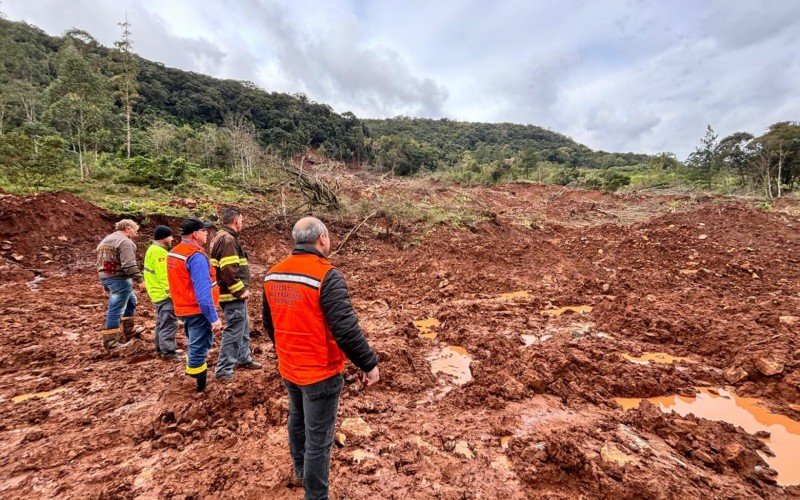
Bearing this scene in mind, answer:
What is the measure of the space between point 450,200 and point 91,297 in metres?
12.8

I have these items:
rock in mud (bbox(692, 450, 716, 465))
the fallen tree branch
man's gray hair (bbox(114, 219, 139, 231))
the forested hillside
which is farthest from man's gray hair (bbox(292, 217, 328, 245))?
the forested hillside

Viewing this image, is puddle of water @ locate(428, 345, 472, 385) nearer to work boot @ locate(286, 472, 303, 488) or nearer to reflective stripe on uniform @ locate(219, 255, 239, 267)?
work boot @ locate(286, 472, 303, 488)

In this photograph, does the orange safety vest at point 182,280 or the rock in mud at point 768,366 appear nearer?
the orange safety vest at point 182,280

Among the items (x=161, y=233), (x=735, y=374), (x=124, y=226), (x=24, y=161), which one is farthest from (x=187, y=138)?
(x=735, y=374)

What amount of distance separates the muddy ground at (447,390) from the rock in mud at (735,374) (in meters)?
0.02

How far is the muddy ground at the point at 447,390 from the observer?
90.7 inches

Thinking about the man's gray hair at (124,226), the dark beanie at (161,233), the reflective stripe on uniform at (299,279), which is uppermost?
the man's gray hair at (124,226)

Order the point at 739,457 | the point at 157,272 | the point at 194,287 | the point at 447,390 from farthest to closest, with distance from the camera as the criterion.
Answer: the point at 157,272 → the point at 447,390 → the point at 194,287 → the point at 739,457

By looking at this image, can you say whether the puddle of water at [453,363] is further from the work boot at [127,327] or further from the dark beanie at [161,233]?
the work boot at [127,327]

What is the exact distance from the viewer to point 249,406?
3.12 meters

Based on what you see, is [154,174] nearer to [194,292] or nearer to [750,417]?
[194,292]

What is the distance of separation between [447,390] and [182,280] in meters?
2.71

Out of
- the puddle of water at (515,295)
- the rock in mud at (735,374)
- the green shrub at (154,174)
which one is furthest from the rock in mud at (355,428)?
the green shrub at (154,174)

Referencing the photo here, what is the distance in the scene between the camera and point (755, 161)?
24.0 metres
